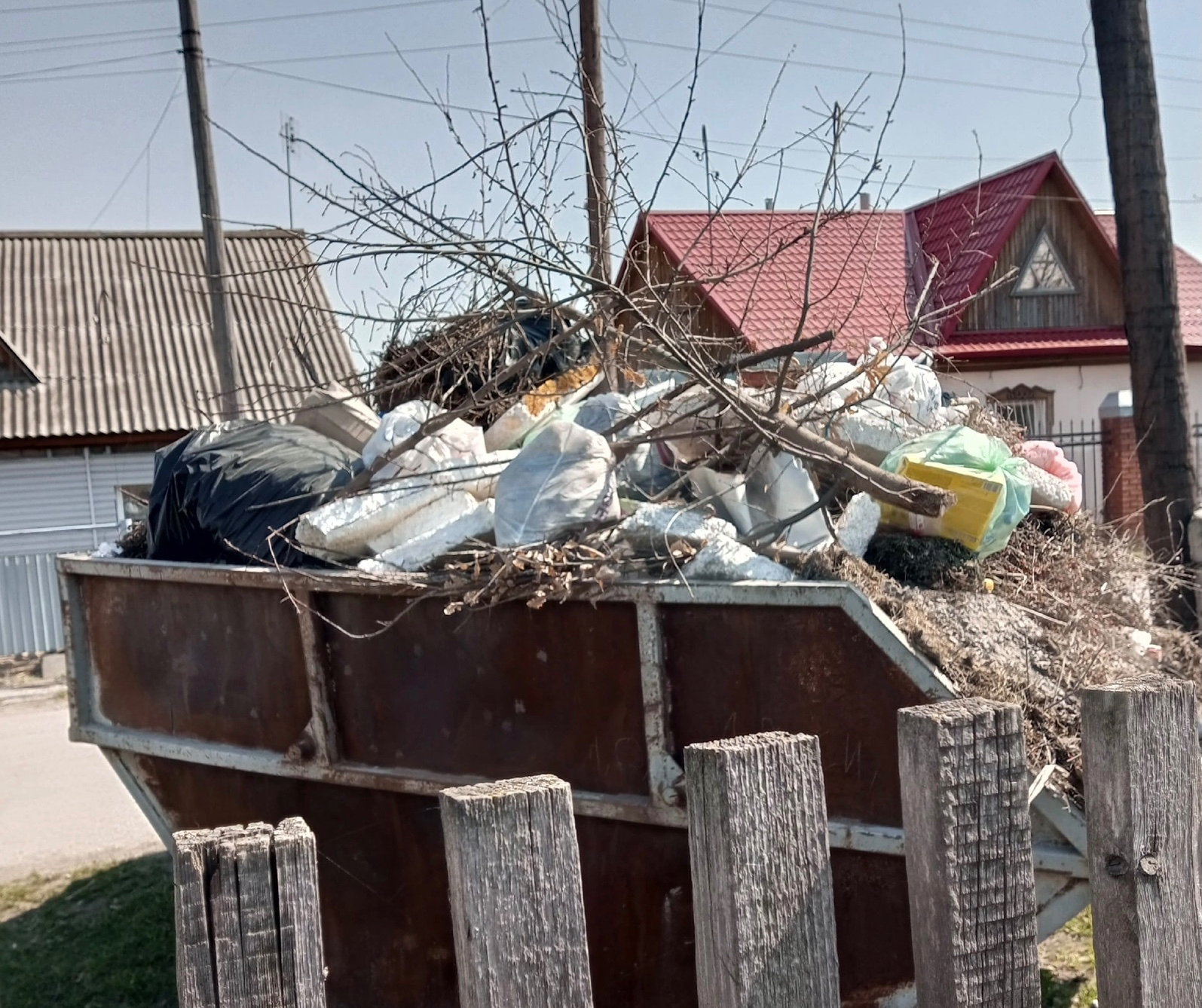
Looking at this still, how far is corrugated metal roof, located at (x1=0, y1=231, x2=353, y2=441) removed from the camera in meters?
17.3

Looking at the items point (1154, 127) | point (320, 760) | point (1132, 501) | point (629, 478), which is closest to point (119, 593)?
point (320, 760)

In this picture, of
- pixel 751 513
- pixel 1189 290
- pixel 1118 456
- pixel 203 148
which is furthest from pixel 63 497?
pixel 1189 290

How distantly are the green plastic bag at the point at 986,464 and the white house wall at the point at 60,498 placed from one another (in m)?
15.0

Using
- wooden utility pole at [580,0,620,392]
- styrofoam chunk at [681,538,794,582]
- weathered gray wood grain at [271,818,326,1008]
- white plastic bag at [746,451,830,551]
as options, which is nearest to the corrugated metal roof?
wooden utility pole at [580,0,620,392]

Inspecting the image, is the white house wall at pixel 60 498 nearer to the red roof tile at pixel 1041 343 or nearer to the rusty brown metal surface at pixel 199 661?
the red roof tile at pixel 1041 343

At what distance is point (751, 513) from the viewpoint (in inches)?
136

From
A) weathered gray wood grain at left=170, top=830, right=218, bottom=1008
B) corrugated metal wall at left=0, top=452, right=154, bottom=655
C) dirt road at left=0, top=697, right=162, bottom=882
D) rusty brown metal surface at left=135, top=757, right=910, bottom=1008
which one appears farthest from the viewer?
corrugated metal wall at left=0, top=452, right=154, bottom=655

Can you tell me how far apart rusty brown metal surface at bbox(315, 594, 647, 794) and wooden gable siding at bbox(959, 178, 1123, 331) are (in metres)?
16.0

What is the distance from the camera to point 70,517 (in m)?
17.0

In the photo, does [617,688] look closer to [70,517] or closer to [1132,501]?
[1132,501]

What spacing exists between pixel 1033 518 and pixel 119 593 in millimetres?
3136

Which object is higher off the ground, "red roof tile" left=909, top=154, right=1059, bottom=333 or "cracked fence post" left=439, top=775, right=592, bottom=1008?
"red roof tile" left=909, top=154, right=1059, bottom=333

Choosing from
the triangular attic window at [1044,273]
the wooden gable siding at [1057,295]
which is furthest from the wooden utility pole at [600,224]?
the triangular attic window at [1044,273]

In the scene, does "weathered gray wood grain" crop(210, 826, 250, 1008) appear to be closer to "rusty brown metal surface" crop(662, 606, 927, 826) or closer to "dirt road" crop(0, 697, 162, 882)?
"rusty brown metal surface" crop(662, 606, 927, 826)
